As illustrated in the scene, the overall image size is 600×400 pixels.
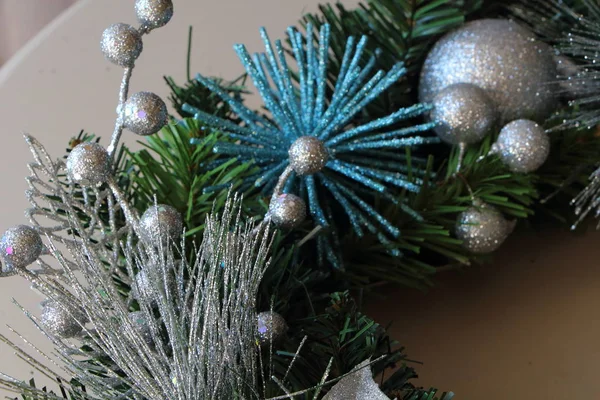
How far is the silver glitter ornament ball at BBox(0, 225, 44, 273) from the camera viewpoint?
35 centimetres

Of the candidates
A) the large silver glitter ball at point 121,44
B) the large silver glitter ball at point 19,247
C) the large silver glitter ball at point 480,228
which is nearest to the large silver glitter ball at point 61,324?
the large silver glitter ball at point 19,247

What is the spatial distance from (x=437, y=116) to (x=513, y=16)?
15 cm

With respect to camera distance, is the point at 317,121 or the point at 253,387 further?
the point at 317,121

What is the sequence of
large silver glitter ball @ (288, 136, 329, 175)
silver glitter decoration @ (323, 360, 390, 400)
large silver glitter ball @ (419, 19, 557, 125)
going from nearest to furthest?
silver glitter decoration @ (323, 360, 390, 400) → large silver glitter ball @ (288, 136, 329, 175) → large silver glitter ball @ (419, 19, 557, 125)

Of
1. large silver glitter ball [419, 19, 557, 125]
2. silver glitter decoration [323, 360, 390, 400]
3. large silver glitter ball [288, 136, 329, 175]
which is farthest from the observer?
large silver glitter ball [419, 19, 557, 125]

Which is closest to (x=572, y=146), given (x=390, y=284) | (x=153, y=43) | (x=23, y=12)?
(x=390, y=284)

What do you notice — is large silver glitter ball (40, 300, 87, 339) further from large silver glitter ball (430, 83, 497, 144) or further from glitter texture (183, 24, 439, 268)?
large silver glitter ball (430, 83, 497, 144)

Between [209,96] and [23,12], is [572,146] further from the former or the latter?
[23,12]

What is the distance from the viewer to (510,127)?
520mm

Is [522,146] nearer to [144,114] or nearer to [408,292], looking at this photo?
[408,292]

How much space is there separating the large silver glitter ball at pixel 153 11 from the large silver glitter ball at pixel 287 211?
0.42 feet

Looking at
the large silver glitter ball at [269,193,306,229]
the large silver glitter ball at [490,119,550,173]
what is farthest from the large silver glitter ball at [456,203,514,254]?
the large silver glitter ball at [269,193,306,229]

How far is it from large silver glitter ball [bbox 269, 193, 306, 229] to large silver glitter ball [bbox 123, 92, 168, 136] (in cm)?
8

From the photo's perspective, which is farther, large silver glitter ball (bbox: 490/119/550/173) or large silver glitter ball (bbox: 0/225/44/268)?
large silver glitter ball (bbox: 490/119/550/173)
